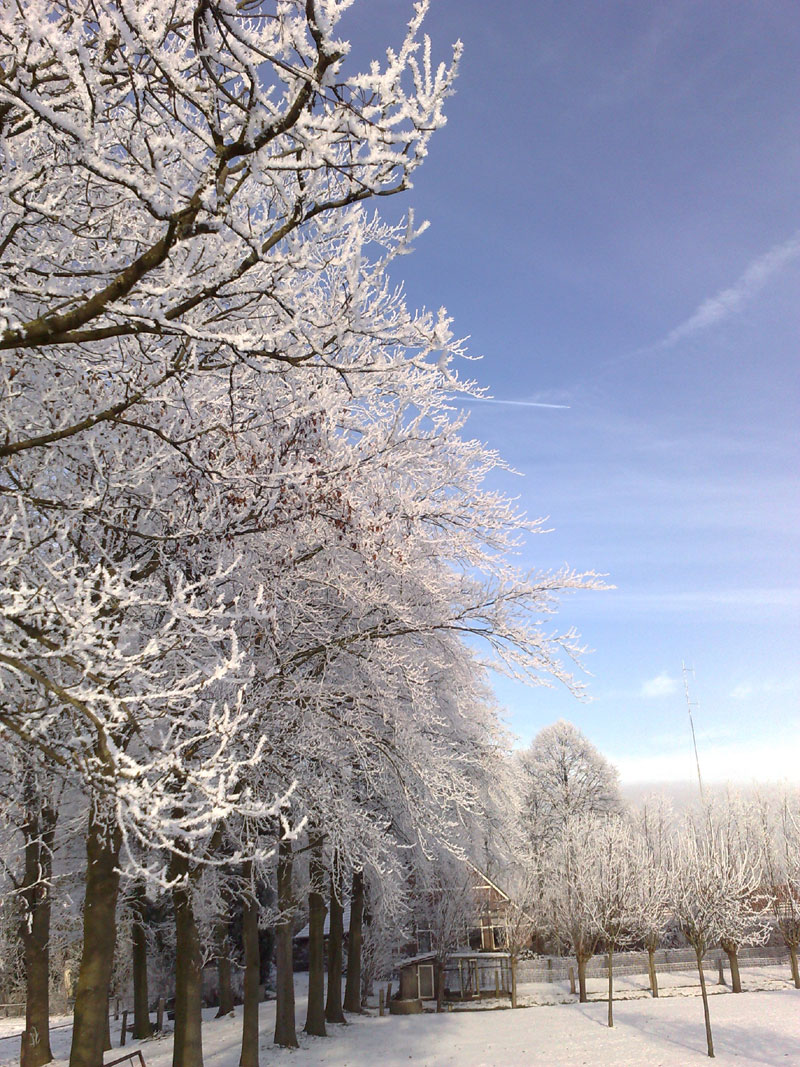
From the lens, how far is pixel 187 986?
10602 millimetres

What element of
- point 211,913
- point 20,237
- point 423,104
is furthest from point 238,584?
point 211,913

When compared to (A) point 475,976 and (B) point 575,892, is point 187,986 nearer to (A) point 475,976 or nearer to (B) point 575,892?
(B) point 575,892

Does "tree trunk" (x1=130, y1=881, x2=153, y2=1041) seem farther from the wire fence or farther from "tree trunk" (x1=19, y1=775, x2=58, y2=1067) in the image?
the wire fence

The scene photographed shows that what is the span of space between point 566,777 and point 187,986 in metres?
42.5

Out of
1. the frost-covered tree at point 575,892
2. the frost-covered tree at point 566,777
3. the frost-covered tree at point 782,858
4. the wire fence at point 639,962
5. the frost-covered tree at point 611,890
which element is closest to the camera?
the frost-covered tree at point 611,890

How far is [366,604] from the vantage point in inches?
366

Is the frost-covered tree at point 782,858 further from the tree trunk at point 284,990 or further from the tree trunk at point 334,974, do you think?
the tree trunk at point 284,990

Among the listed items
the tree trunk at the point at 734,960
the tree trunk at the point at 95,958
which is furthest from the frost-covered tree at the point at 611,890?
the tree trunk at the point at 95,958

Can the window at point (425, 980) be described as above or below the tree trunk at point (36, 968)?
below

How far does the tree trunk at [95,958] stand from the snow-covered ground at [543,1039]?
8702mm

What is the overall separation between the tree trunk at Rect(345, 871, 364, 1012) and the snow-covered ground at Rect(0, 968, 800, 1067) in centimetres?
95

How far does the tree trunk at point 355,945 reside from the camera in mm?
22984

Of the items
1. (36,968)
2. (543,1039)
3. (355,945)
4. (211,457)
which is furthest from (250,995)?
(211,457)

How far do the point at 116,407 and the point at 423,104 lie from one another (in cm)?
246
